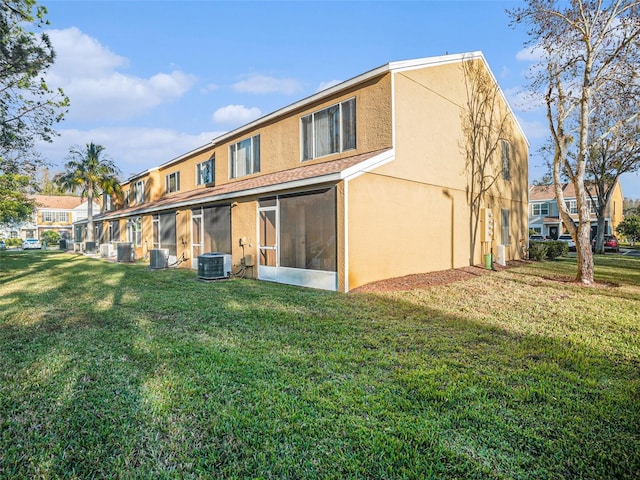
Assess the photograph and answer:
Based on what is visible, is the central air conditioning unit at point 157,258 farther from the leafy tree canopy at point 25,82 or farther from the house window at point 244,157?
the leafy tree canopy at point 25,82

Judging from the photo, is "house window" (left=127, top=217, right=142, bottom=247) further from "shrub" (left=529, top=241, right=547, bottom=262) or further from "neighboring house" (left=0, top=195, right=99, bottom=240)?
"neighboring house" (left=0, top=195, right=99, bottom=240)

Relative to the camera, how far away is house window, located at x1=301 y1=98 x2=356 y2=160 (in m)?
10.8

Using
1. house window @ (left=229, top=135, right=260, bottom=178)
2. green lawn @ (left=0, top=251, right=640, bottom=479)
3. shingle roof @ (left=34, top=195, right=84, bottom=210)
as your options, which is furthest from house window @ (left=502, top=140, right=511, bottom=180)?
shingle roof @ (left=34, top=195, right=84, bottom=210)

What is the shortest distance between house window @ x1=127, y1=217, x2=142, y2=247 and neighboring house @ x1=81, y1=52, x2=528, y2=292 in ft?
22.2

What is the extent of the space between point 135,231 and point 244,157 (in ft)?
38.2

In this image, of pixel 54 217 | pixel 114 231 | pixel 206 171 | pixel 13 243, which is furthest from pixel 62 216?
pixel 206 171

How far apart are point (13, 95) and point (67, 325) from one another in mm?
11694

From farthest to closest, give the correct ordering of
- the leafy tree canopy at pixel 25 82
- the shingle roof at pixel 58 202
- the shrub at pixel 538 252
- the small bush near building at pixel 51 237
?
the shingle roof at pixel 58 202 → the small bush near building at pixel 51 237 → the shrub at pixel 538 252 → the leafy tree canopy at pixel 25 82

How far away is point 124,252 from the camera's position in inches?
750

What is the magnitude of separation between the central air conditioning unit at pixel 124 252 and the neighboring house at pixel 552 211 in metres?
41.9

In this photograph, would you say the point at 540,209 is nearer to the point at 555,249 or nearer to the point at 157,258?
the point at 555,249

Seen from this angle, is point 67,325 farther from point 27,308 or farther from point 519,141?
point 519,141

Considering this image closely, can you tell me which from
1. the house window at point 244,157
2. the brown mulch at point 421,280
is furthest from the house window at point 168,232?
the brown mulch at point 421,280

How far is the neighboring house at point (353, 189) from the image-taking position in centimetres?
909
